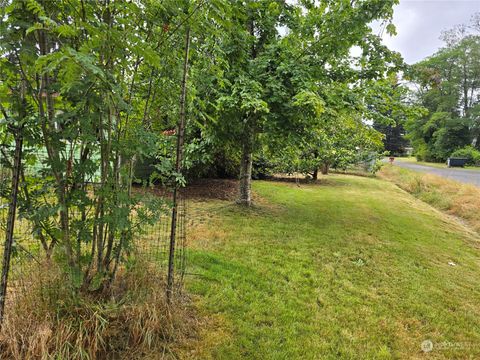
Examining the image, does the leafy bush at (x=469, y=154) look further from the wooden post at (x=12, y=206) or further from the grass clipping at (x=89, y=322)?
the wooden post at (x=12, y=206)

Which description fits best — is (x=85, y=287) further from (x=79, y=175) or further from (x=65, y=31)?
(x=65, y=31)

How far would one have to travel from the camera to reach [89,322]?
1670 mm

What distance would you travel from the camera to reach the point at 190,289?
8.54ft

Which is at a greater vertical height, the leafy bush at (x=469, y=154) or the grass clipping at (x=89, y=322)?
the leafy bush at (x=469, y=154)

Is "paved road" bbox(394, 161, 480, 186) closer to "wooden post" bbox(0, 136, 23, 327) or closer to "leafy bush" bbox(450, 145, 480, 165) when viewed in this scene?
"leafy bush" bbox(450, 145, 480, 165)

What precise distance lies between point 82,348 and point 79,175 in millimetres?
990

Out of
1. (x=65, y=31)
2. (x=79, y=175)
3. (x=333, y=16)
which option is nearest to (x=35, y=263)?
(x=79, y=175)

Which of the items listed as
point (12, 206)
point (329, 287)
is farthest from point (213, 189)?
point (12, 206)

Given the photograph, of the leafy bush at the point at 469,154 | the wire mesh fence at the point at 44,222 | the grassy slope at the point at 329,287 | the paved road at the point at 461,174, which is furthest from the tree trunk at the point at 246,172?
the leafy bush at the point at 469,154

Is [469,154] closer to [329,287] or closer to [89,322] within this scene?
[329,287]

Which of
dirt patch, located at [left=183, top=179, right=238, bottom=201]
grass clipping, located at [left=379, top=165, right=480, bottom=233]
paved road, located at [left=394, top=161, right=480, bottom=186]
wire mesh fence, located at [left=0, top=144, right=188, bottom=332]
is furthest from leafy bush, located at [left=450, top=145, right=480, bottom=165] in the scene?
wire mesh fence, located at [left=0, top=144, right=188, bottom=332]

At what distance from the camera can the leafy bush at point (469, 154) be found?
2328 cm

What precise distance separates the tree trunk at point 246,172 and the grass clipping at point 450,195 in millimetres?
5230

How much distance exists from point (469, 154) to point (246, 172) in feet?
89.2
